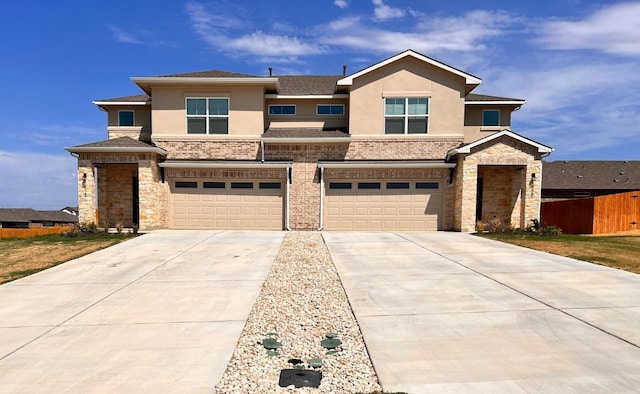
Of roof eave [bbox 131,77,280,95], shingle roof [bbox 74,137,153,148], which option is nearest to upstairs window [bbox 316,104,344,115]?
roof eave [bbox 131,77,280,95]

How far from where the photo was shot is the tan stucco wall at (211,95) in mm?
16172

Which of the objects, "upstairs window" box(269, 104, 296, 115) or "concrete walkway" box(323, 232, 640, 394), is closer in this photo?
"concrete walkway" box(323, 232, 640, 394)

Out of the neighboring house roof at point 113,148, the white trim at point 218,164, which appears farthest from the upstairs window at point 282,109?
the neighboring house roof at point 113,148

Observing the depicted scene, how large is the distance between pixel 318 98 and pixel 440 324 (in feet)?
46.4

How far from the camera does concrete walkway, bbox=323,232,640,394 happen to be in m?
3.60

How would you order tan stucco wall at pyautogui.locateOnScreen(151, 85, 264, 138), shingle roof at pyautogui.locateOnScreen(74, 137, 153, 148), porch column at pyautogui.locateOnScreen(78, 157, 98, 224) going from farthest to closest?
tan stucco wall at pyautogui.locateOnScreen(151, 85, 264, 138)
porch column at pyautogui.locateOnScreen(78, 157, 98, 224)
shingle roof at pyautogui.locateOnScreen(74, 137, 153, 148)

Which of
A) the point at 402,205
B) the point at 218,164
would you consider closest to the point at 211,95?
the point at 218,164

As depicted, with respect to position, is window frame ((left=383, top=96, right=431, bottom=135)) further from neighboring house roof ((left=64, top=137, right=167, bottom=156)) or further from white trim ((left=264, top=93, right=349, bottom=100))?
neighboring house roof ((left=64, top=137, right=167, bottom=156))

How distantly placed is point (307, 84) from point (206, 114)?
5978 millimetres

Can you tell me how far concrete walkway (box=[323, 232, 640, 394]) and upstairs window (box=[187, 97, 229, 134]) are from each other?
10736mm

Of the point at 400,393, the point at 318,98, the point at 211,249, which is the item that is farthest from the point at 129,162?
the point at 400,393

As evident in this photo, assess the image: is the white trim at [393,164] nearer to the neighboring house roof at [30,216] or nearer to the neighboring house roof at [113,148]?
the neighboring house roof at [113,148]

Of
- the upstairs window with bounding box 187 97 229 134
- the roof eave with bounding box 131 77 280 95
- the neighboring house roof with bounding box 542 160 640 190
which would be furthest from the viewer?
the neighboring house roof with bounding box 542 160 640 190

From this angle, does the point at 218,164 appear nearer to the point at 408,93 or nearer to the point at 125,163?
the point at 125,163
